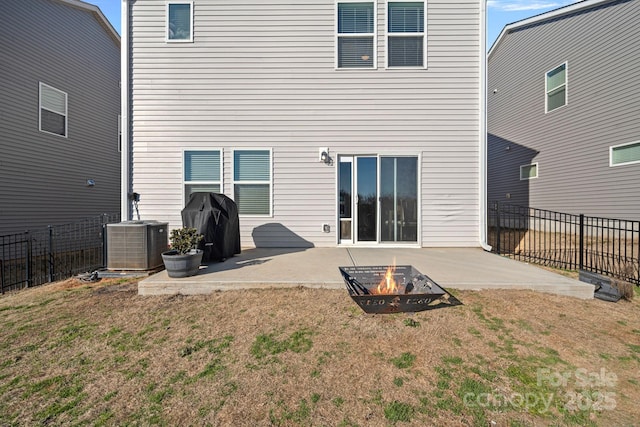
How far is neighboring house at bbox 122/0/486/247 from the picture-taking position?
652 centimetres

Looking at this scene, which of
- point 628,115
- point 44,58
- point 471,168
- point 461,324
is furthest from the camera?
point 44,58

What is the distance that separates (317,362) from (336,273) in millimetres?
1928

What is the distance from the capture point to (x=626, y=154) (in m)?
7.58

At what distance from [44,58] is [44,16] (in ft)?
4.29

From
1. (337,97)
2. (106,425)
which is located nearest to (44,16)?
(337,97)

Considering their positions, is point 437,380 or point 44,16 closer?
point 437,380

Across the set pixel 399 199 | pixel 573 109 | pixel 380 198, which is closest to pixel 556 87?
pixel 573 109

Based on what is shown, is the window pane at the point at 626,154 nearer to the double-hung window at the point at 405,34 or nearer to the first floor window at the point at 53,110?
the double-hung window at the point at 405,34

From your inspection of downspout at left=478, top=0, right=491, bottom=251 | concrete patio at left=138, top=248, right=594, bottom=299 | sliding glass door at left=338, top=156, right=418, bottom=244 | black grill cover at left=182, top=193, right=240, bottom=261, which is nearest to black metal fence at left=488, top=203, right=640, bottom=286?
downspout at left=478, top=0, right=491, bottom=251

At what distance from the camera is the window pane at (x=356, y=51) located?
259 inches

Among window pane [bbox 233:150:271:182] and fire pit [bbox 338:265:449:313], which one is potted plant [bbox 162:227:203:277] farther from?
window pane [bbox 233:150:271:182]

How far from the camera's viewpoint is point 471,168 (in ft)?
21.4

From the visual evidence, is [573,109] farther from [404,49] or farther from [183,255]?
[183,255]

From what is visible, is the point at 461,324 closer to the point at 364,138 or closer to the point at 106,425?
the point at 106,425
